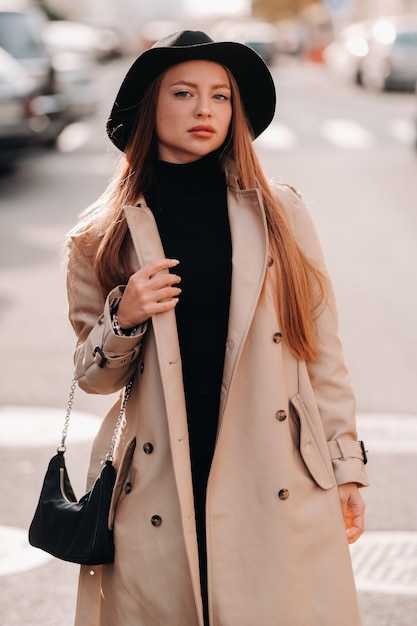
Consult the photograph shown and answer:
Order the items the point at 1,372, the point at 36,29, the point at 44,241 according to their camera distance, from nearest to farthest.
Answer: the point at 1,372, the point at 44,241, the point at 36,29

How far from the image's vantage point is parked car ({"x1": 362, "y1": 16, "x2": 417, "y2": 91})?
94.4 feet

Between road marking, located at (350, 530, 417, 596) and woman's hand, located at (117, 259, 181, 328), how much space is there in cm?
197

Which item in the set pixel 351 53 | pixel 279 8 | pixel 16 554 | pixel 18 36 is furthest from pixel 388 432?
pixel 279 8

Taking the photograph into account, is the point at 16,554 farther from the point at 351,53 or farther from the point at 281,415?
the point at 351,53

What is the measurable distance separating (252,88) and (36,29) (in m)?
14.3

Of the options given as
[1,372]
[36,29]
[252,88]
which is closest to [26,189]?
[36,29]

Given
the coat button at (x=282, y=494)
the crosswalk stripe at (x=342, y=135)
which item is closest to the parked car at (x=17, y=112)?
the crosswalk stripe at (x=342, y=135)

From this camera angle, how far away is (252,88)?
276 cm

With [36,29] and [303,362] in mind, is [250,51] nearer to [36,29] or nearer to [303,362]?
[303,362]

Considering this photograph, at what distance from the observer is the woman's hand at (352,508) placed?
267 centimetres

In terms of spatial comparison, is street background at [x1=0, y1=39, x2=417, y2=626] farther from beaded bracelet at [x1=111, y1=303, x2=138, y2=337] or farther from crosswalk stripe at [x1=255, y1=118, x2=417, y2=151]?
beaded bracelet at [x1=111, y1=303, x2=138, y2=337]

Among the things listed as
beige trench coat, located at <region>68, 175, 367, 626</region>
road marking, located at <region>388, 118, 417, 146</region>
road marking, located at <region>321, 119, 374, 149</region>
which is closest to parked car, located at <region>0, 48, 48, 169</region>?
road marking, located at <region>321, 119, 374, 149</region>

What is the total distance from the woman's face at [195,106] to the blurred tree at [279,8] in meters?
94.2

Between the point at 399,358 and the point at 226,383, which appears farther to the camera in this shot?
the point at 399,358
